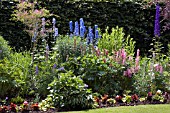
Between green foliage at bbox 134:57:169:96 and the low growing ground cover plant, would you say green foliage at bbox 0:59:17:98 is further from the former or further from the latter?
green foliage at bbox 134:57:169:96

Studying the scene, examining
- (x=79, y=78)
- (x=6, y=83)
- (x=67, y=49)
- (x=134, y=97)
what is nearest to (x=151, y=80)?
(x=134, y=97)

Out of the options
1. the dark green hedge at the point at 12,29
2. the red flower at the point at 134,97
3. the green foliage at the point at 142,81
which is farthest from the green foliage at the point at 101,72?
the dark green hedge at the point at 12,29

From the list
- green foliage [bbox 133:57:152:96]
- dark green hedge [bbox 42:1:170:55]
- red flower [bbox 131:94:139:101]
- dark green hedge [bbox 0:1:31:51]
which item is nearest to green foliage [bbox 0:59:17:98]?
red flower [bbox 131:94:139:101]

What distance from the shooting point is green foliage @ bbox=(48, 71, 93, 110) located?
587cm

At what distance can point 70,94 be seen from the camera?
5883 mm

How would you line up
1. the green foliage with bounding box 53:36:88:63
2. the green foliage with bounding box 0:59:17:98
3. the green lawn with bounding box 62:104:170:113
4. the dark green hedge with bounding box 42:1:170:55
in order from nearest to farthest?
1. the green lawn with bounding box 62:104:170:113
2. the green foliage with bounding box 0:59:17:98
3. the green foliage with bounding box 53:36:88:63
4. the dark green hedge with bounding box 42:1:170:55

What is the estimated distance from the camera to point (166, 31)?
33.1 ft

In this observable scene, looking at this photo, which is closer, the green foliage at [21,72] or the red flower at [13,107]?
the red flower at [13,107]

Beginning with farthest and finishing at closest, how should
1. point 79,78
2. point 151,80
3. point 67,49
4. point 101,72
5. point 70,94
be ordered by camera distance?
1. point 67,49
2. point 151,80
3. point 101,72
4. point 79,78
5. point 70,94

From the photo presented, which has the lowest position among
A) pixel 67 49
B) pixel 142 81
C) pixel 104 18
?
pixel 142 81

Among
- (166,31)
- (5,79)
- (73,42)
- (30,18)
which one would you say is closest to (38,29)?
(30,18)

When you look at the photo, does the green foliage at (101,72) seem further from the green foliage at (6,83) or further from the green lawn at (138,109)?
the green foliage at (6,83)

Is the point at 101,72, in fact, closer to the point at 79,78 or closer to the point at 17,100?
the point at 79,78

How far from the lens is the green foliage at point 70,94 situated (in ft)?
19.2
